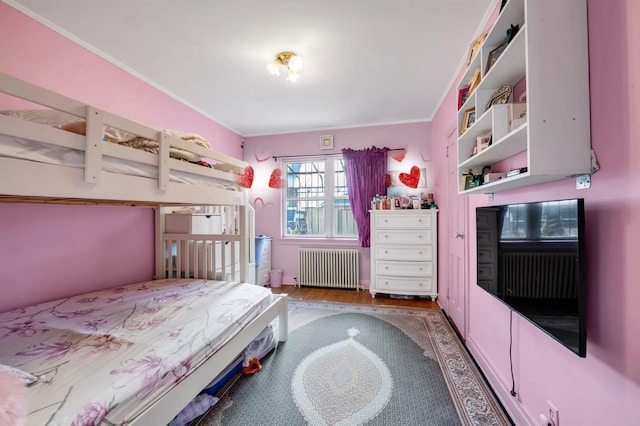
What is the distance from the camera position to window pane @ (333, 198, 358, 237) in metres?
3.92

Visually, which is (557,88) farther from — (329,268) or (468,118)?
(329,268)

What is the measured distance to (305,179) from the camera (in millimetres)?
4102

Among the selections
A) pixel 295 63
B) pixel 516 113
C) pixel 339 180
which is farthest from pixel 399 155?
pixel 516 113

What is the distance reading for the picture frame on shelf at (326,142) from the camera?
3826 mm

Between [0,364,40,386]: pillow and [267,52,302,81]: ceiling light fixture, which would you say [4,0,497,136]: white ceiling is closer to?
[267,52,302,81]: ceiling light fixture

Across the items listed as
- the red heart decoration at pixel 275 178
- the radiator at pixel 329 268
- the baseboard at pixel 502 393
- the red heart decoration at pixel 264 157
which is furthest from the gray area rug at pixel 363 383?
the red heart decoration at pixel 264 157

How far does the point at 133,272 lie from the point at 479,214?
286 cm

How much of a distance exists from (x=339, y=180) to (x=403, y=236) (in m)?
1.33

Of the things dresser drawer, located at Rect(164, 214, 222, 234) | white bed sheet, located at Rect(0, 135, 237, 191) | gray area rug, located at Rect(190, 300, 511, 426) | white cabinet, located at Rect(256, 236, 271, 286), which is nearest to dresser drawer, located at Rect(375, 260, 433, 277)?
gray area rug, located at Rect(190, 300, 511, 426)

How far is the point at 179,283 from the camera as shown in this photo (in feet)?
6.92

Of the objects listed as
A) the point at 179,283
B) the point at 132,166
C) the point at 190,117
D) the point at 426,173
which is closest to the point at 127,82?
the point at 190,117

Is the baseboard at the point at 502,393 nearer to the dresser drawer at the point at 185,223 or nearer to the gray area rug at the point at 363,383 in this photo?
the gray area rug at the point at 363,383

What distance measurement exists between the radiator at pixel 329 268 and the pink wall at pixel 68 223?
6.67ft

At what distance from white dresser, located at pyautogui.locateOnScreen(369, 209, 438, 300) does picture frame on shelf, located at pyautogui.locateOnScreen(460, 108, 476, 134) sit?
1.58 meters
